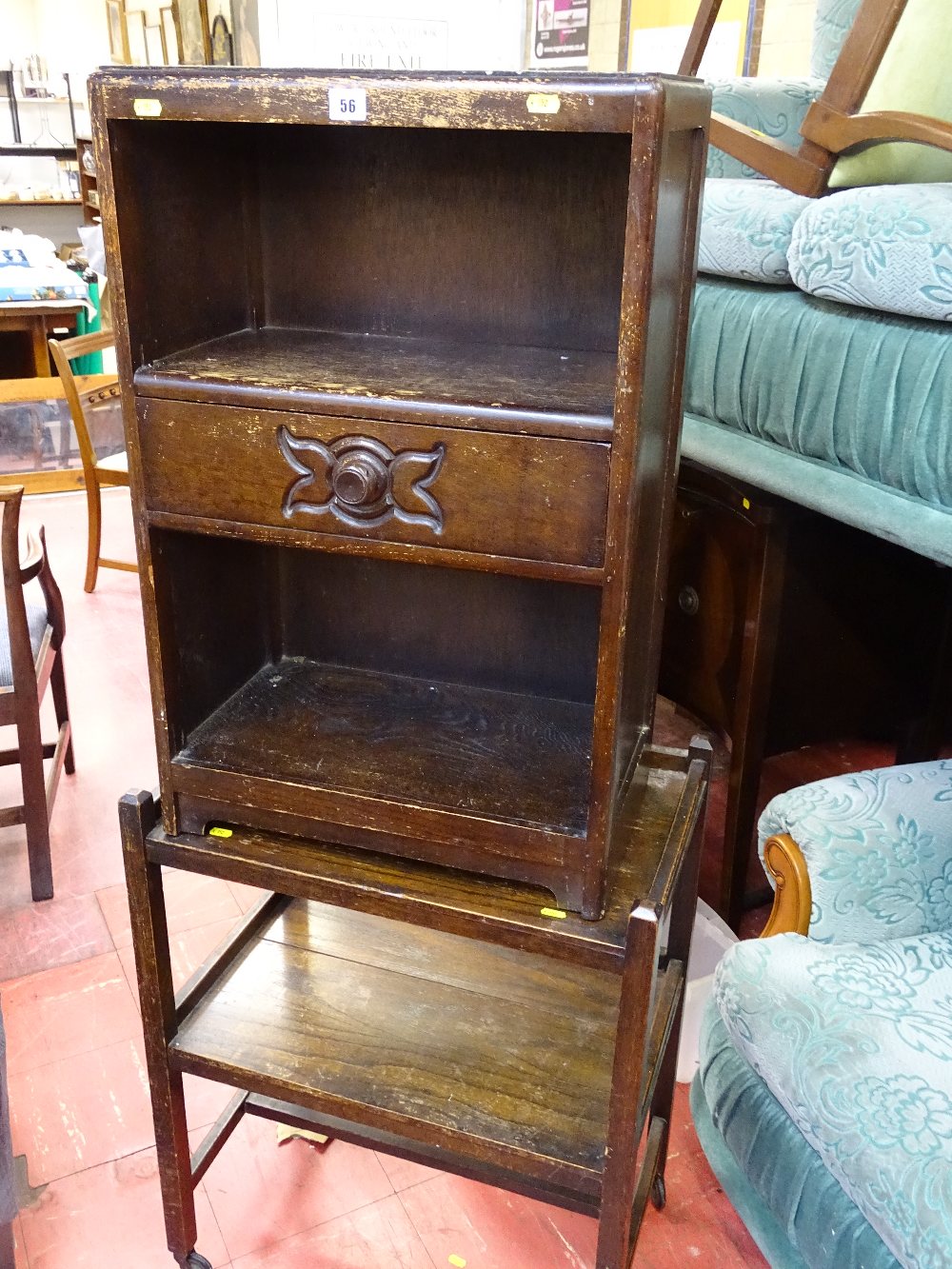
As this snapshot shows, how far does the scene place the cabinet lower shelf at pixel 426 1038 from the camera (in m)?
1.17

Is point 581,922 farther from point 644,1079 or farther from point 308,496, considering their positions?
point 308,496

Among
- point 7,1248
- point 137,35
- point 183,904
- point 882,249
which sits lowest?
point 183,904

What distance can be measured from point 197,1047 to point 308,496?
2.29 feet

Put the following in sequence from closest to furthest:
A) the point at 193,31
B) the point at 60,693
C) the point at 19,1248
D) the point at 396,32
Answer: the point at 19,1248
the point at 60,693
the point at 396,32
the point at 193,31

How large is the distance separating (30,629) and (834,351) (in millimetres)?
1640

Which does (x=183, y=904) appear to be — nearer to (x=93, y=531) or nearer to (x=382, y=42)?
(x=93, y=531)

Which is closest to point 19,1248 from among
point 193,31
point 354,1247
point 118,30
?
point 354,1247

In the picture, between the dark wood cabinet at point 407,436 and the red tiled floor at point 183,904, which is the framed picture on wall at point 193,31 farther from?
the dark wood cabinet at point 407,436

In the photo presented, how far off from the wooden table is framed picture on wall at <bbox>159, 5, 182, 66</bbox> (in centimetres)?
126

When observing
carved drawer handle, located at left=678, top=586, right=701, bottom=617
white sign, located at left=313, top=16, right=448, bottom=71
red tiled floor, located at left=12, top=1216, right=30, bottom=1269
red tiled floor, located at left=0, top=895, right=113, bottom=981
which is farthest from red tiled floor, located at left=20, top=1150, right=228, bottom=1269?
white sign, located at left=313, top=16, right=448, bottom=71

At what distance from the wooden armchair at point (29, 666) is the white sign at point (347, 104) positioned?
4.13 feet

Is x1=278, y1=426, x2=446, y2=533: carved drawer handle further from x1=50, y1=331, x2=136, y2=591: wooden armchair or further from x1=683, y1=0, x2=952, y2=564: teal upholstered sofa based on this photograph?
x1=50, y1=331, x2=136, y2=591: wooden armchair

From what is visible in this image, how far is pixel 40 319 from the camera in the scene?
4.91 meters

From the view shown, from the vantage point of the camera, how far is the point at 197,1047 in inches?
49.5
